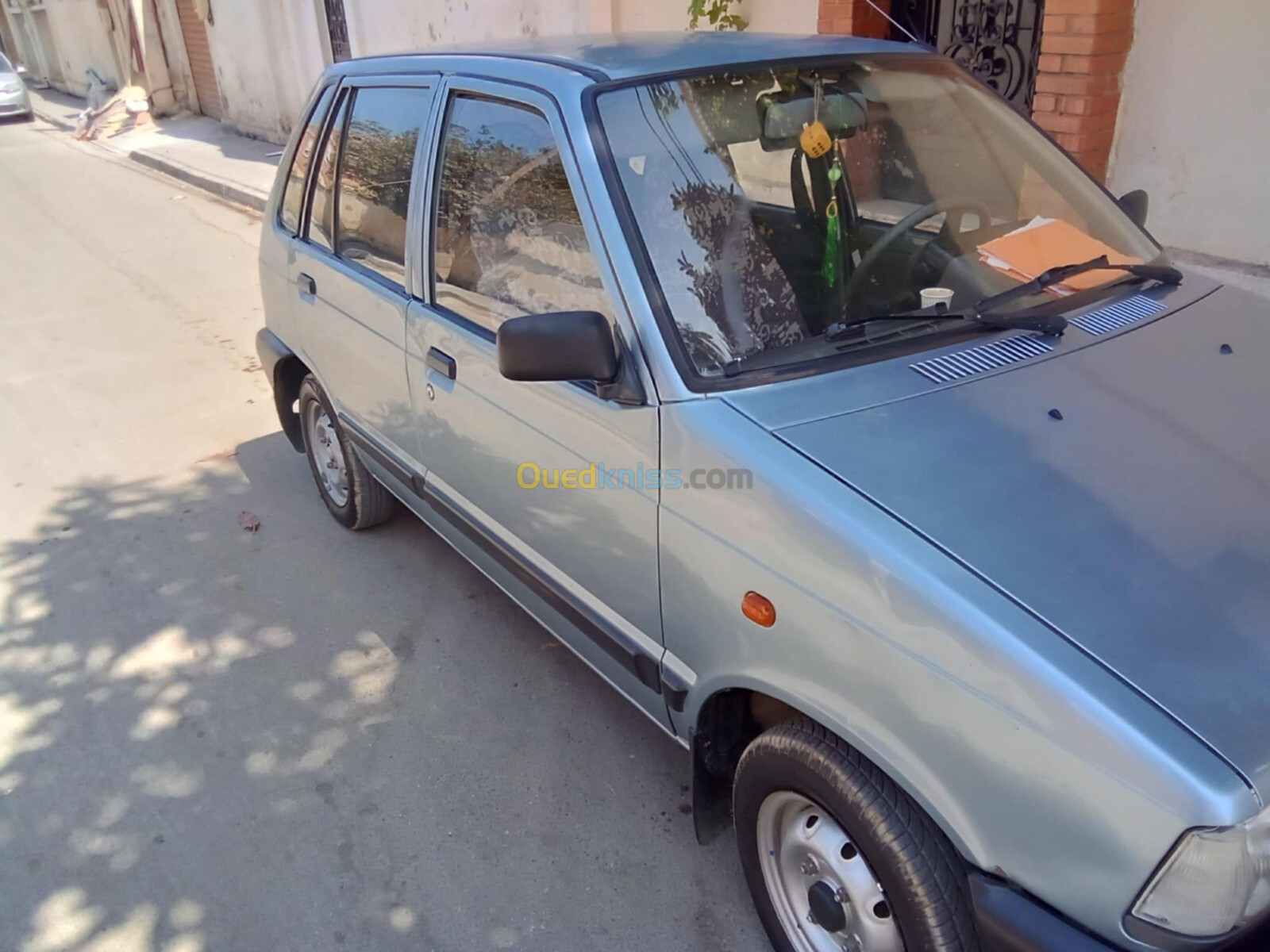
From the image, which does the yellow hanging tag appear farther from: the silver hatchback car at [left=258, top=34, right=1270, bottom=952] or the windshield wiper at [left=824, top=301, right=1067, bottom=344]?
the windshield wiper at [left=824, top=301, right=1067, bottom=344]

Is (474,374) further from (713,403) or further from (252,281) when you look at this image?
(252,281)

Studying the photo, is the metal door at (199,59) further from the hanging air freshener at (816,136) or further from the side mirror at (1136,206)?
the side mirror at (1136,206)

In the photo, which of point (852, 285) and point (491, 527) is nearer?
point (852, 285)

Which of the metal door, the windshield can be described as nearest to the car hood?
the windshield

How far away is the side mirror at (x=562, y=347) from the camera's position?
2.10m

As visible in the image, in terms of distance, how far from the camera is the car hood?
1.52 meters

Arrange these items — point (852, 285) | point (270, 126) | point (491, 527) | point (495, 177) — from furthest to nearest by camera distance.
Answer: point (270, 126) < point (491, 527) < point (495, 177) < point (852, 285)

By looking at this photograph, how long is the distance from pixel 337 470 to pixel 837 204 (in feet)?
8.43

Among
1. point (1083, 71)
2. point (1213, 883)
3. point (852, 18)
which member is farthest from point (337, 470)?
point (852, 18)

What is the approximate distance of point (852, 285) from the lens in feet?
8.07

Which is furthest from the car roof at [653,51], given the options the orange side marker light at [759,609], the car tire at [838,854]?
the car tire at [838,854]

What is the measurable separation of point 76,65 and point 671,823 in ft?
98.5

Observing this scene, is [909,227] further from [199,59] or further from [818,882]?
[199,59]

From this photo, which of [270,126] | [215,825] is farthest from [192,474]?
[270,126]
